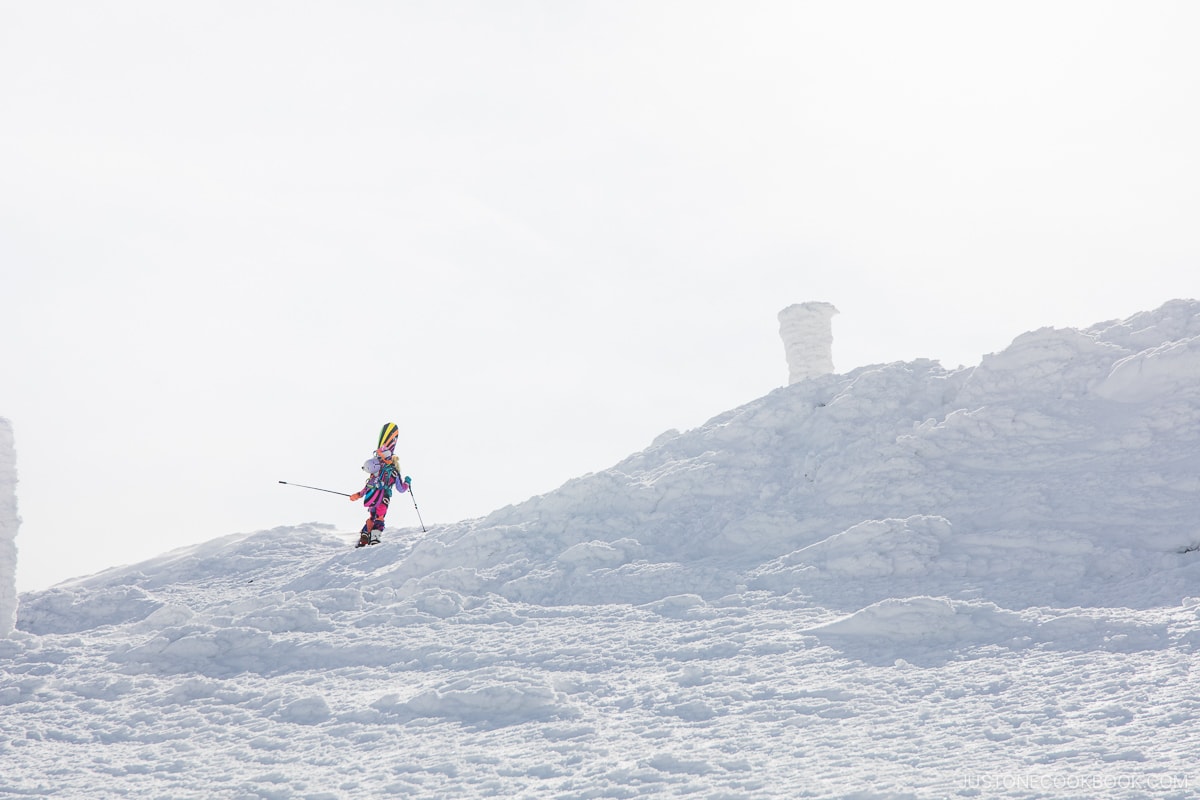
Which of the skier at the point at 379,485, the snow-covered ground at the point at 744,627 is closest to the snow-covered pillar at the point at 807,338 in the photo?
the snow-covered ground at the point at 744,627

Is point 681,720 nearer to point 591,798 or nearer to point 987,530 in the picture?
point 591,798

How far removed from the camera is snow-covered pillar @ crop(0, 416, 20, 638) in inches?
499

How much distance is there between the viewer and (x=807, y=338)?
20.5 metres

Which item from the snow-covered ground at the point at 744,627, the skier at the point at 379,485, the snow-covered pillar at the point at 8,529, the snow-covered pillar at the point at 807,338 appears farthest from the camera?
the snow-covered pillar at the point at 807,338

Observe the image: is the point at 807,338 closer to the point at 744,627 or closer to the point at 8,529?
the point at 744,627

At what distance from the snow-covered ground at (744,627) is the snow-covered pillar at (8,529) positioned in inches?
16.2

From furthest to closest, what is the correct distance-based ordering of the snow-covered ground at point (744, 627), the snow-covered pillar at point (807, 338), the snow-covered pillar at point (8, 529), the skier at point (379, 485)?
the snow-covered pillar at point (807, 338), the skier at point (379, 485), the snow-covered pillar at point (8, 529), the snow-covered ground at point (744, 627)

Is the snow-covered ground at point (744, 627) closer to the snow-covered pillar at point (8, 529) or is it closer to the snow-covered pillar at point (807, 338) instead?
the snow-covered pillar at point (8, 529)

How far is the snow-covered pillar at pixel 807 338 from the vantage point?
805 inches

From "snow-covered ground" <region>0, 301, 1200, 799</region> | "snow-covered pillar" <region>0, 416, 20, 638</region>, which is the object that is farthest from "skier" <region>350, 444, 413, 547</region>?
"snow-covered pillar" <region>0, 416, 20, 638</region>

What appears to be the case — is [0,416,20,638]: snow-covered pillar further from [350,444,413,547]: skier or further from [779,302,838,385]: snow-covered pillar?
[779,302,838,385]: snow-covered pillar

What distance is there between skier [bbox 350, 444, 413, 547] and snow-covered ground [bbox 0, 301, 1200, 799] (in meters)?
1.07

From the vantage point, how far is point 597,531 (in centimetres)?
1420

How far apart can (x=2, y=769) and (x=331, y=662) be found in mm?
3195
